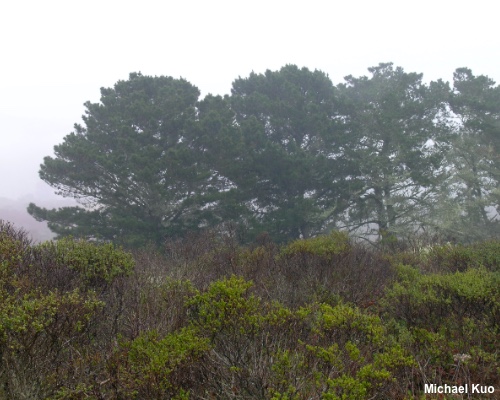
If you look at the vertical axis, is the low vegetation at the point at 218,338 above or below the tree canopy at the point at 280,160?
below

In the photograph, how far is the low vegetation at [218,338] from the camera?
3.28 meters

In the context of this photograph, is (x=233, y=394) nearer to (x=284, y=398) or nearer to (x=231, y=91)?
(x=284, y=398)

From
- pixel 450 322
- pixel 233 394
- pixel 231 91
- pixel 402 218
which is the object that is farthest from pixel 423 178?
pixel 233 394

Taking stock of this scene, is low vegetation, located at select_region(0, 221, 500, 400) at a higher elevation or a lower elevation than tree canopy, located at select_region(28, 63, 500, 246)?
lower

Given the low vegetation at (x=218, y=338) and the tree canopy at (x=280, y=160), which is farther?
the tree canopy at (x=280, y=160)

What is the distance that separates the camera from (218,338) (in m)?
3.82

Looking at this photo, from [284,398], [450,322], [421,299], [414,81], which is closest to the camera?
Answer: [284,398]

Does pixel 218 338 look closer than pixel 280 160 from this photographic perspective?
Yes

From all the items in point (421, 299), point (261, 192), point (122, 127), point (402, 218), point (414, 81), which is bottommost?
point (421, 299)

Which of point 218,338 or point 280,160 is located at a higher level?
point 280,160

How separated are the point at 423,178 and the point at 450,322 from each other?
14.9 meters

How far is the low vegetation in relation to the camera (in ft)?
10.8

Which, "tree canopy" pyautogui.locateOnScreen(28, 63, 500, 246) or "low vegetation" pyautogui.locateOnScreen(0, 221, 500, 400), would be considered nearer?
"low vegetation" pyautogui.locateOnScreen(0, 221, 500, 400)

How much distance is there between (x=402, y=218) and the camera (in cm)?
1969
